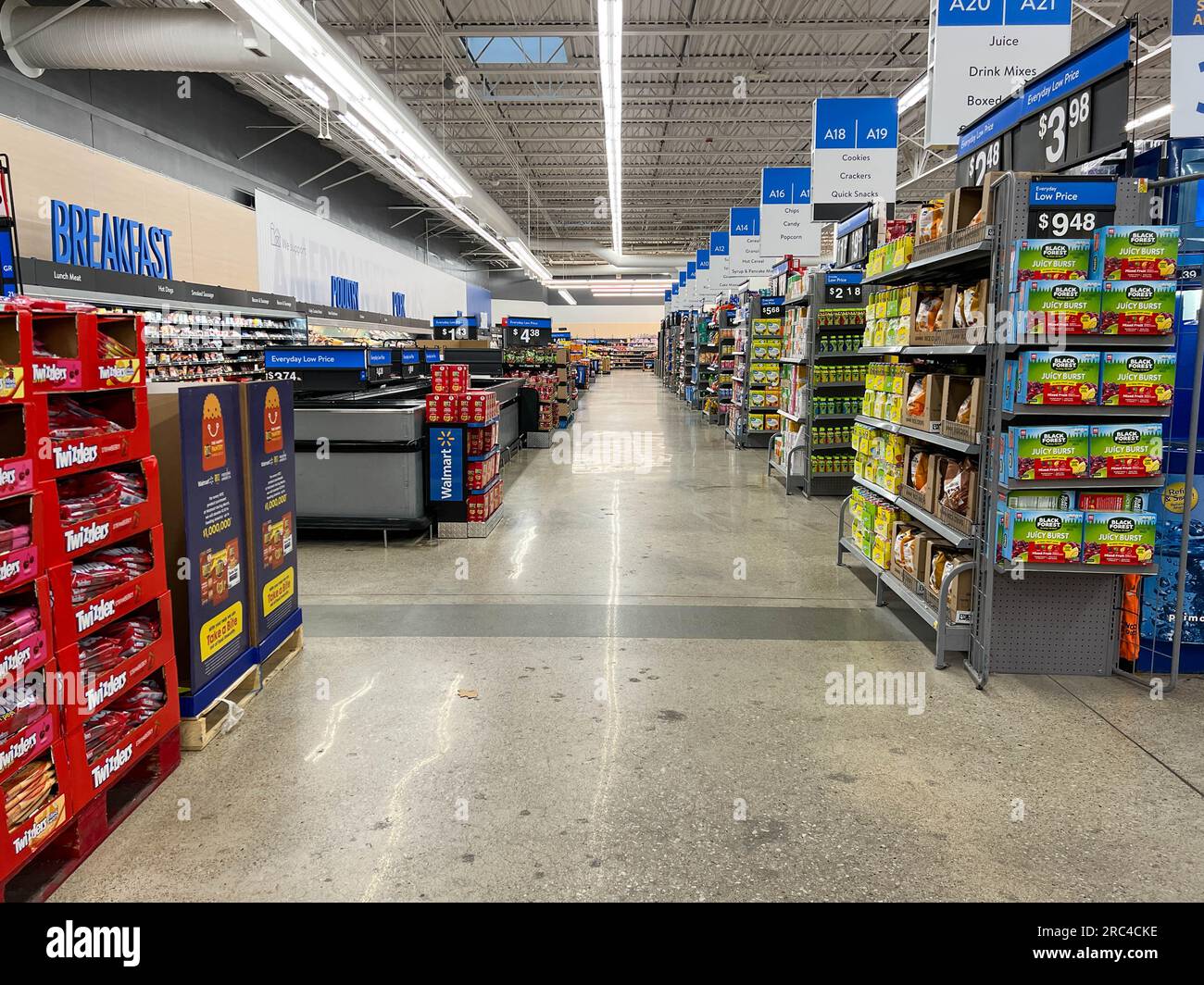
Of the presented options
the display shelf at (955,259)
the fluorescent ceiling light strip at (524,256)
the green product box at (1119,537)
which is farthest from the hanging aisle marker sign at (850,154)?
the fluorescent ceiling light strip at (524,256)

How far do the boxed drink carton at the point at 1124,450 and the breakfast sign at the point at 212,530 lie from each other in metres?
3.64

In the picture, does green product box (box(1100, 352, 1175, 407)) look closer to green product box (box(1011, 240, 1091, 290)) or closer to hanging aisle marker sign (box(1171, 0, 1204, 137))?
green product box (box(1011, 240, 1091, 290))

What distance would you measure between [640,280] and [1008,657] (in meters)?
37.8

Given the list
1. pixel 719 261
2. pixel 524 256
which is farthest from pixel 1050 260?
pixel 524 256

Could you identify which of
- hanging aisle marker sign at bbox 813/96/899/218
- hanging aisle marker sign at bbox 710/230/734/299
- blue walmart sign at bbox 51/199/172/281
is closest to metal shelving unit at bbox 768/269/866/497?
hanging aisle marker sign at bbox 813/96/899/218

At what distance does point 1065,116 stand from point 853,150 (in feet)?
20.3

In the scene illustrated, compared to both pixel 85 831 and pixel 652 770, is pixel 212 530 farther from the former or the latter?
pixel 652 770

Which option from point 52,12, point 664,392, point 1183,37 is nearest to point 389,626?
point 1183,37

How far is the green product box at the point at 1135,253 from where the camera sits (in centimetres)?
343

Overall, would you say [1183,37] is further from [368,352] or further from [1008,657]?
[368,352]

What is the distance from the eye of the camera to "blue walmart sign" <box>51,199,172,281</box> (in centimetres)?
950

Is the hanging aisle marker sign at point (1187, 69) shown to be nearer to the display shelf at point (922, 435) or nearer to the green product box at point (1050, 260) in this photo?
the green product box at point (1050, 260)

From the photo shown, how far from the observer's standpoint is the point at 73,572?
2.53 metres

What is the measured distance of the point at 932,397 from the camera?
431 centimetres
